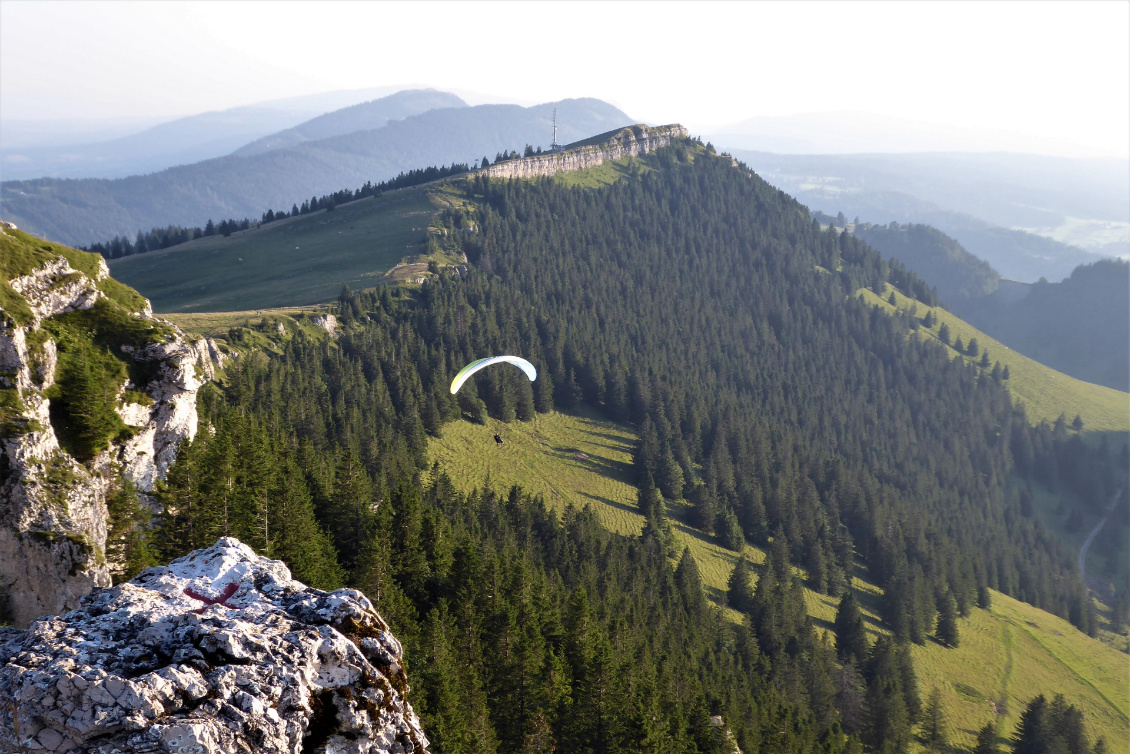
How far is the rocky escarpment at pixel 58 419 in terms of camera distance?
33.3m

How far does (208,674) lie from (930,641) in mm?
131154

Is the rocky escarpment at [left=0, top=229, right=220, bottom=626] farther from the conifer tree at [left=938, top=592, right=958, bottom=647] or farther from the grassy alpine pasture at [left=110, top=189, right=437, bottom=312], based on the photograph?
the conifer tree at [left=938, top=592, right=958, bottom=647]

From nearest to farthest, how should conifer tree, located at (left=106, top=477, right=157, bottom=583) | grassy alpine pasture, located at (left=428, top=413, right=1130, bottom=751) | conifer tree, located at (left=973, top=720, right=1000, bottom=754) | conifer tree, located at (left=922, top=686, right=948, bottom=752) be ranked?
conifer tree, located at (left=106, top=477, right=157, bottom=583) → conifer tree, located at (left=973, top=720, right=1000, bottom=754) → conifer tree, located at (left=922, top=686, right=948, bottom=752) → grassy alpine pasture, located at (left=428, top=413, right=1130, bottom=751)

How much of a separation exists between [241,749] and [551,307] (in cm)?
17390

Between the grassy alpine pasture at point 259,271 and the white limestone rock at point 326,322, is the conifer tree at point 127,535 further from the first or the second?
the grassy alpine pasture at point 259,271

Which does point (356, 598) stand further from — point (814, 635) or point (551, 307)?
point (551, 307)

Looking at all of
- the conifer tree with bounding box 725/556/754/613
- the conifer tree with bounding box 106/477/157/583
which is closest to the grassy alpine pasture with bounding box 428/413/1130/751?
the conifer tree with bounding box 725/556/754/613

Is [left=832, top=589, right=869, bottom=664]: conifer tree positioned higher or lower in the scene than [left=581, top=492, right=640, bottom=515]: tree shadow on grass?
lower

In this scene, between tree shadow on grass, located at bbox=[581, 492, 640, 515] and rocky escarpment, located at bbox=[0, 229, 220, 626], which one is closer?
rocky escarpment, located at bbox=[0, 229, 220, 626]

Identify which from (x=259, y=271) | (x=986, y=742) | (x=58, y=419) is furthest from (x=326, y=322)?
(x=986, y=742)

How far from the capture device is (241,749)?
14.9 metres

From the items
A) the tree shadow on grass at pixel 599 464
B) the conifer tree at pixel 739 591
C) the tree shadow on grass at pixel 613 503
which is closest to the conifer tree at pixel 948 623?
the conifer tree at pixel 739 591

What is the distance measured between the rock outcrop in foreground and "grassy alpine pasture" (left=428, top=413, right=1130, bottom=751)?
3406 inches

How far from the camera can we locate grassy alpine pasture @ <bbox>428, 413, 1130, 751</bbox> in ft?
352
